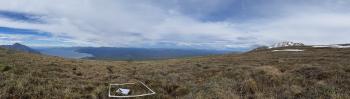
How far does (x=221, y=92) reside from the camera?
405 inches

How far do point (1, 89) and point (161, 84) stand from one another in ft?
22.5

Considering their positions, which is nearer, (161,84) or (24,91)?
(24,91)

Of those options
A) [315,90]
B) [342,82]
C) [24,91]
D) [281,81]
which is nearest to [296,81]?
[281,81]

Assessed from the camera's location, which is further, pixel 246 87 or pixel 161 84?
pixel 161 84

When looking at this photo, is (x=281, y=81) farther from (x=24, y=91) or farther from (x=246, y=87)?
(x=24, y=91)

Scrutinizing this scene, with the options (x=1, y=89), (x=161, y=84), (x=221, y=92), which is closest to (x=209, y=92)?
(x=221, y=92)

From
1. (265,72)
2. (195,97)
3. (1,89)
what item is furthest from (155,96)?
(265,72)

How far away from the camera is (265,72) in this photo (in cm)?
1584

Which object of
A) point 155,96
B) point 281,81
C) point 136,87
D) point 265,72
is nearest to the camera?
point 155,96

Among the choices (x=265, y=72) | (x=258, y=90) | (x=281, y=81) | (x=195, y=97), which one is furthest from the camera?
(x=265, y=72)

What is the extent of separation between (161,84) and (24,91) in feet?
20.0

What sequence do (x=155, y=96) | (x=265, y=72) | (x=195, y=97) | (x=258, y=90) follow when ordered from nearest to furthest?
(x=195, y=97) < (x=155, y=96) < (x=258, y=90) < (x=265, y=72)

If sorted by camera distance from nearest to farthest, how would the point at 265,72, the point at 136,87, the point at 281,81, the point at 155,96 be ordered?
the point at 155,96, the point at 136,87, the point at 281,81, the point at 265,72

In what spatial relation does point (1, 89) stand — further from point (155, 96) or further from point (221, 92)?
point (221, 92)
